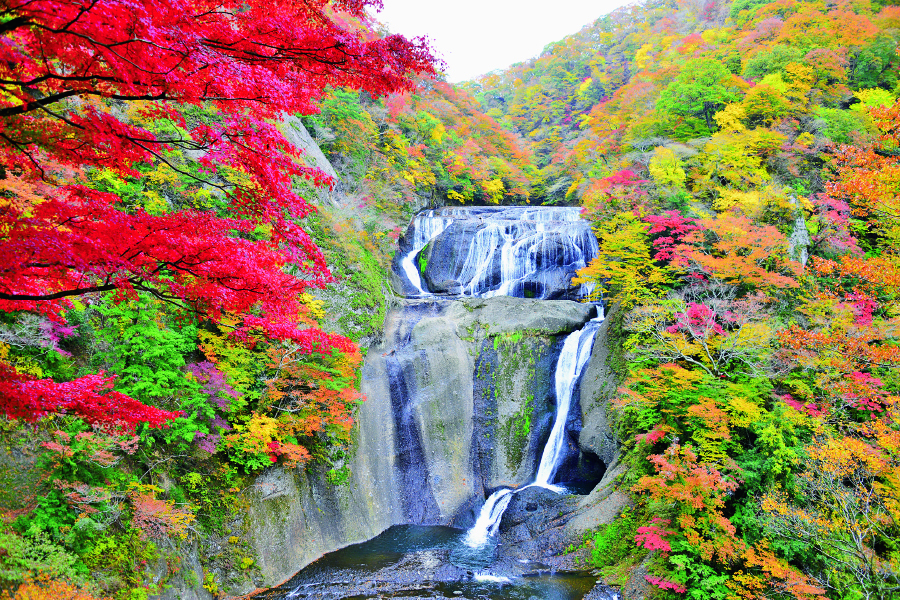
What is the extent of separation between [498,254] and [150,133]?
1783 cm

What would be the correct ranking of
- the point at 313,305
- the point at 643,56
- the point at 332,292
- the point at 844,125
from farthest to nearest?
the point at 643,56 → the point at 332,292 → the point at 844,125 → the point at 313,305

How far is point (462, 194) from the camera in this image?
87.5ft

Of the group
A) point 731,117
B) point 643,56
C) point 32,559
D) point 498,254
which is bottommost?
point 32,559

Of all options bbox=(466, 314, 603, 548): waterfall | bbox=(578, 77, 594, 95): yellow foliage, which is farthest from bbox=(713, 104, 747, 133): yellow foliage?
bbox=(578, 77, 594, 95): yellow foliage

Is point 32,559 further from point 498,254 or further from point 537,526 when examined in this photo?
point 498,254

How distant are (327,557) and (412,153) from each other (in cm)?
2071

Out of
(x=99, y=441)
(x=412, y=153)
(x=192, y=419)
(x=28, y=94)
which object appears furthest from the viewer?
(x=412, y=153)

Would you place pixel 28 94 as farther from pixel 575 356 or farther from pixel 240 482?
pixel 575 356

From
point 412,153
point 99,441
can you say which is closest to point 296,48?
point 99,441

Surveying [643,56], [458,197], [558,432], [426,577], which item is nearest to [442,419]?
[558,432]

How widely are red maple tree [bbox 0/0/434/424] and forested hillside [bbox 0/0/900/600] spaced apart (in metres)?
0.03

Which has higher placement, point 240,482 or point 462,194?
point 462,194

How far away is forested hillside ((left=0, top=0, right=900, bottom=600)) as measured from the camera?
362cm

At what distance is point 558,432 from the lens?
48.4ft
